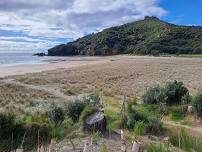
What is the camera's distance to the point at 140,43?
4820 inches

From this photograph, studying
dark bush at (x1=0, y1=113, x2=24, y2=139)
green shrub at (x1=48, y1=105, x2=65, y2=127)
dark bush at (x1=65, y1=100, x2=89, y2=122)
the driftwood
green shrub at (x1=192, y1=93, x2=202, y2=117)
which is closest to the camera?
dark bush at (x1=0, y1=113, x2=24, y2=139)

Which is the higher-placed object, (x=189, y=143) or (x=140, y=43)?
(x=189, y=143)

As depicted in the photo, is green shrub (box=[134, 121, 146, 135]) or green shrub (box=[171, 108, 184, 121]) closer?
green shrub (box=[134, 121, 146, 135])

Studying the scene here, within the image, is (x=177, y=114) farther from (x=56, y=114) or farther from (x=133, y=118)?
(x=56, y=114)

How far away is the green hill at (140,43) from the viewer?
110 metres

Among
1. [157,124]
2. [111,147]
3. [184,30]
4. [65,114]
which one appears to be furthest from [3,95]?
[184,30]

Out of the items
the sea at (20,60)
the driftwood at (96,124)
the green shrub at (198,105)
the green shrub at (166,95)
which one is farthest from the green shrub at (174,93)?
the sea at (20,60)

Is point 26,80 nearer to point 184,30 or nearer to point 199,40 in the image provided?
point 199,40

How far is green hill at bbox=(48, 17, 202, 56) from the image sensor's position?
110 metres

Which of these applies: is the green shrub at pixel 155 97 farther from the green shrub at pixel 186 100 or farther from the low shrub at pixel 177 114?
the low shrub at pixel 177 114

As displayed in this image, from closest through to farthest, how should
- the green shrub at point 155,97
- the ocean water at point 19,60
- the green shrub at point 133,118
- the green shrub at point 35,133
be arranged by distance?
1. the green shrub at point 35,133
2. the green shrub at point 133,118
3. the green shrub at point 155,97
4. the ocean water at point 19,60

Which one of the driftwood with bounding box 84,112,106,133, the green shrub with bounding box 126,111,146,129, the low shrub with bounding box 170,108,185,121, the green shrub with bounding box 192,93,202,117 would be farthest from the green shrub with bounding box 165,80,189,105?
the driftwood with bounding box 84,112,106,133

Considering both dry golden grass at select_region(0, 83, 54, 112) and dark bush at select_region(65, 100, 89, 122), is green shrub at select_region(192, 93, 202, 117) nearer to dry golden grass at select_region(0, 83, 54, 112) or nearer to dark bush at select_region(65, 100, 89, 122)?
dark bush at select_region(65, 100, 89, 122)

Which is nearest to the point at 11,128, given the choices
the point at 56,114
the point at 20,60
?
the point at 56,114
